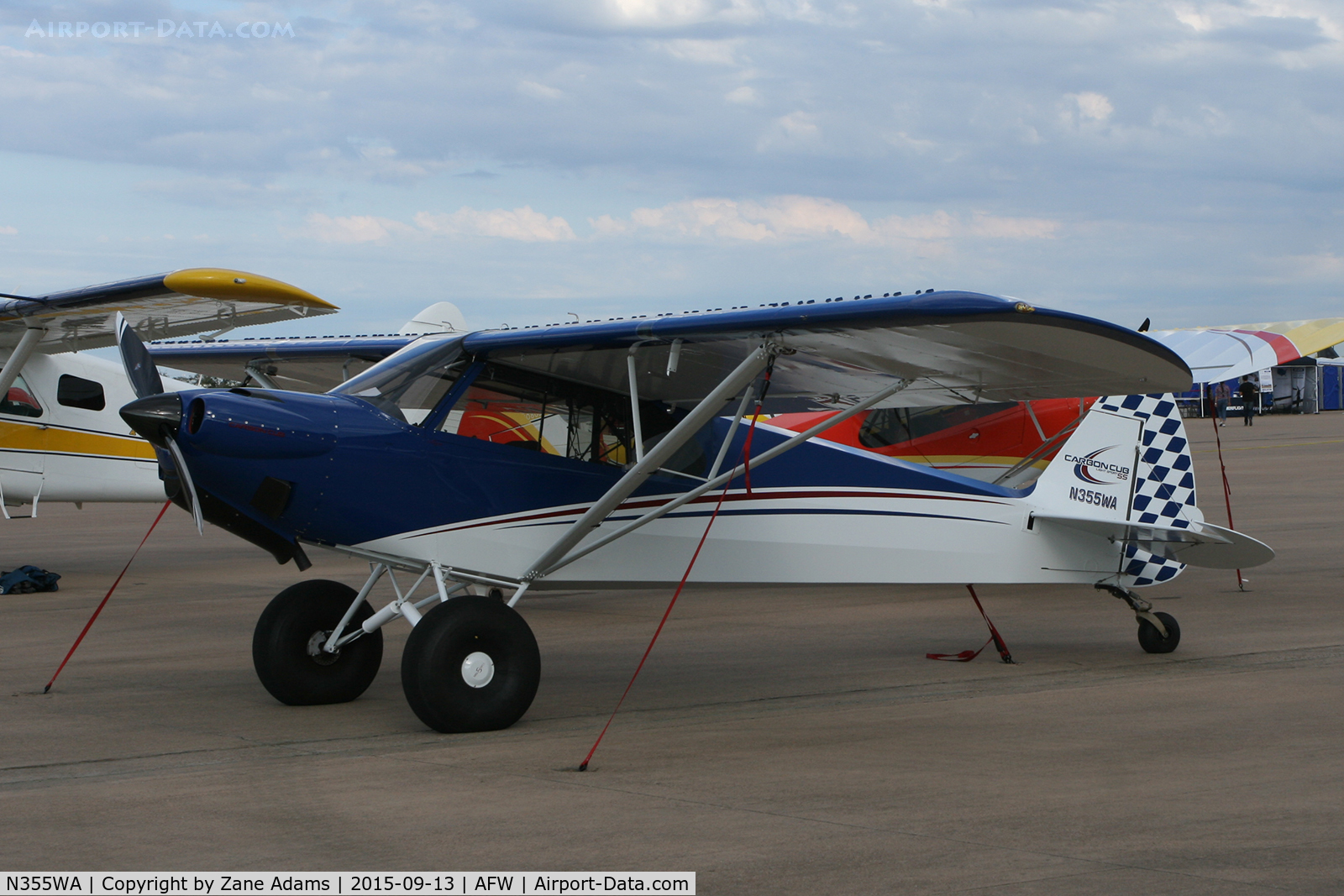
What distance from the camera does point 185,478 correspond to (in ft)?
21.7

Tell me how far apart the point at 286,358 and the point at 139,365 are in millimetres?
3868

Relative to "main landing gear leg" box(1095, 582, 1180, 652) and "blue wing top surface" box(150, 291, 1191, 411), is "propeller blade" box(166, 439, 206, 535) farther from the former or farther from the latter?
"main landing gear leg" box(1095, 582, 1180, 652)

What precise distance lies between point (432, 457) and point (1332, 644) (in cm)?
682

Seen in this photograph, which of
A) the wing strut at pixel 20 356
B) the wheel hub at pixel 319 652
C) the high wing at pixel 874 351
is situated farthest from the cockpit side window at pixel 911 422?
the wing strut at pixel 20 356

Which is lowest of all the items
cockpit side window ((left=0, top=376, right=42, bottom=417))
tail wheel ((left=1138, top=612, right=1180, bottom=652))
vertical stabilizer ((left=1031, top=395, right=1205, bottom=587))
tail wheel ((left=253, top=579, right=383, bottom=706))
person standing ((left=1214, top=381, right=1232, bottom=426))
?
person standing ((left=1214, top=381, right=1232, bottom=426))

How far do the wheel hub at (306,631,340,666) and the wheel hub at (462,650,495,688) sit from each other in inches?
53.3

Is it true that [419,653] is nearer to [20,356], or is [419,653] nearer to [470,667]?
[470,667]

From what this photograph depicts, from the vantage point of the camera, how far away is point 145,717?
7.41m

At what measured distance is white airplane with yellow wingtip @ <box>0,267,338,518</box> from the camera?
45.5ft

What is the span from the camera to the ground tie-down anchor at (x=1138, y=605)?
938 cm

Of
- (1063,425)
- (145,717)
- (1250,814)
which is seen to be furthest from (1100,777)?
(1063,425)

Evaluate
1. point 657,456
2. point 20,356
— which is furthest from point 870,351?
point 20,356

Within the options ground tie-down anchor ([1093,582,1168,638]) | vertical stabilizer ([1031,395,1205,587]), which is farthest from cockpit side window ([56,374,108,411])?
ground tie-down anchor ([1093,582,1168,638])

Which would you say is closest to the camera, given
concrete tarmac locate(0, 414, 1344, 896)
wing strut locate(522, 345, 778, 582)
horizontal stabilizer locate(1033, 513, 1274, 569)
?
concrete tarmac locate(0, 414, 1344, 896)
